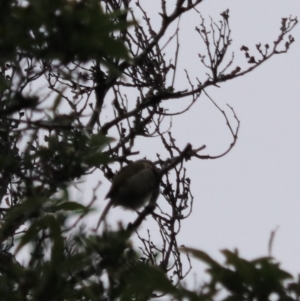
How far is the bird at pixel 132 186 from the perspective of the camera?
6.11 metres

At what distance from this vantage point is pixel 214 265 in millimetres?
2354

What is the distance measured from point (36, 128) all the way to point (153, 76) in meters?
3.66

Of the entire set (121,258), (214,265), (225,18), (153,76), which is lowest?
(214,265)

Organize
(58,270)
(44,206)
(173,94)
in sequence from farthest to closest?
(173,94), (44,206), (58,270)

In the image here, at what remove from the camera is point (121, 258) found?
324 cm

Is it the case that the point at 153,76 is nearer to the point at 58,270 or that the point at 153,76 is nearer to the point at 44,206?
the point at 44,206

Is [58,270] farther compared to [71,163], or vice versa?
[71,163]

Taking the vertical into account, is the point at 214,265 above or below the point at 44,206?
below

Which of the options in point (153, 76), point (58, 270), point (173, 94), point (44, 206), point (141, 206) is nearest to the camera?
point (58, 270)

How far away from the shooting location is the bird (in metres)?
6.11

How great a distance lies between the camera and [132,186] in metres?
6.15

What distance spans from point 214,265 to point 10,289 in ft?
4.60

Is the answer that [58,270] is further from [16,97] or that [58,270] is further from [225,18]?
[225,18]

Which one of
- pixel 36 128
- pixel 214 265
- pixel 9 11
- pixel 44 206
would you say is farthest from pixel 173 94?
pixel 214 265
